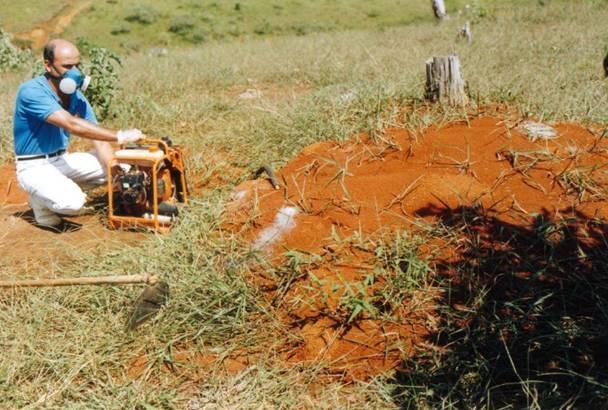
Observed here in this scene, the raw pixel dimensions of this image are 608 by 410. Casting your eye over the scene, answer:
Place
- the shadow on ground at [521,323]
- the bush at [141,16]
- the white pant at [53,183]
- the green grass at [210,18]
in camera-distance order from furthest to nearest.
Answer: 1. the bush at [141,16]
2. the green grass at [210,18]
3. the white pant at [53,183]
4. the shadow on ground at [521,323]

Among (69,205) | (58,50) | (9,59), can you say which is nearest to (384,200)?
(69,205)

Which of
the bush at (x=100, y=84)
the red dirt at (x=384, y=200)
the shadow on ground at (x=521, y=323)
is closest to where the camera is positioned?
the shadow on ground at (x=521, y=323)

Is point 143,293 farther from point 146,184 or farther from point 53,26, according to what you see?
point 53,26

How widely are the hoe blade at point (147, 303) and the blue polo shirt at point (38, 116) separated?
1.93m

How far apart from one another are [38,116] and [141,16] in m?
18.1

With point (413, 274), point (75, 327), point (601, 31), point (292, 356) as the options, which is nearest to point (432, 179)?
point (413, 274)

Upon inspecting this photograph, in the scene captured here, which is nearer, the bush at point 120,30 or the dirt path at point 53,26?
the dirt path at point 53,26

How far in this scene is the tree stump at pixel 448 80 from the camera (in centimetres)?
486

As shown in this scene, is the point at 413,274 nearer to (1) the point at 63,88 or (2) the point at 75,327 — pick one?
(2) the point at 75,327

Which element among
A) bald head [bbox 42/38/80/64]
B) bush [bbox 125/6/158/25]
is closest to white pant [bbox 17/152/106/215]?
bald head [bbox 42/38/80/64]

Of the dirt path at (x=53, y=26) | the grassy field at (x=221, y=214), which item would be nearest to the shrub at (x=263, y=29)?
the dirt path at (x=53, y=26)

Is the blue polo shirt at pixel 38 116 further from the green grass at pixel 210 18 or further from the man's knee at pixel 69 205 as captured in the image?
the green grass at pixel 210 18

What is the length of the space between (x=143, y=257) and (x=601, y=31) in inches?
368

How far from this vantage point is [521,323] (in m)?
2.66
